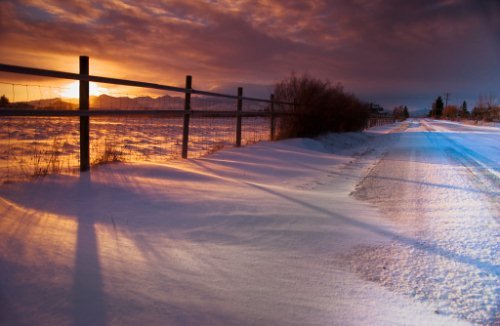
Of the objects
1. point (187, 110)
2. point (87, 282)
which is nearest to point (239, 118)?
point (187, 110)

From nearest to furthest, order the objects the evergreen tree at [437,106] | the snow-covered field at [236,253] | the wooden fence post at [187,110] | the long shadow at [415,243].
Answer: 1. the snow-covered field at [236,253]
2. the long shadow at [415,243]
3. the wooden fence post at [187,110]
4. the evergreen tree at [437,106]

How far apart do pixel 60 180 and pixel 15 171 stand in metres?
1.38

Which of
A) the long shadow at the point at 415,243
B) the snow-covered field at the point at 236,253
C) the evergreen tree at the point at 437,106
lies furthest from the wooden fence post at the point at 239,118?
the evergreen tree at the point at 437,106

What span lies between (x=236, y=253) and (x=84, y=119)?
3.95 m

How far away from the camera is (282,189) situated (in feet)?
19.5

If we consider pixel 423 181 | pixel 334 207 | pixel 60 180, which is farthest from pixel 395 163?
pixel 60 180

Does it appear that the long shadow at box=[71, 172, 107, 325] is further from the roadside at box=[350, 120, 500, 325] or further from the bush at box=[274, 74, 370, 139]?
the bush at box=[274, 74, 370, 139]

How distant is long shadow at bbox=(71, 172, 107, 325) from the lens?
205 cm

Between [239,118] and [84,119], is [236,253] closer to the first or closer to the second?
[84,119]

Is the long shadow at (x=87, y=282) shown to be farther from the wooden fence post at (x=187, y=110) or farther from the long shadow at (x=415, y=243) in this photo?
the wooden fence post at (x=187, y=110)

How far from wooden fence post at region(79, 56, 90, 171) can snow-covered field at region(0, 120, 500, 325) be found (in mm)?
232

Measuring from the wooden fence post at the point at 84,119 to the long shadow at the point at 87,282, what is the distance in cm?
240

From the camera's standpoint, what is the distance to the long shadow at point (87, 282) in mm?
2053

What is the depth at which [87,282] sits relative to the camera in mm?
2406
